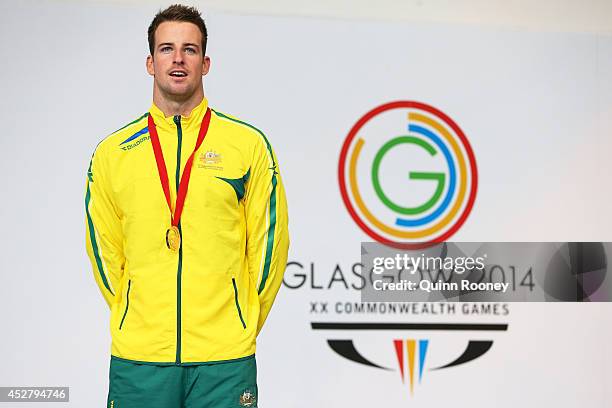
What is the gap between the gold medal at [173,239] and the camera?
2.11 metres

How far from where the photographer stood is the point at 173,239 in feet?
6.91

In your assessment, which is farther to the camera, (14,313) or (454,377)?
(454,377)

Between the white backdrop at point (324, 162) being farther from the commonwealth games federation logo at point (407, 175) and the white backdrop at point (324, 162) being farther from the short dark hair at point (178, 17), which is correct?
the short dark hair at point (178, 17)

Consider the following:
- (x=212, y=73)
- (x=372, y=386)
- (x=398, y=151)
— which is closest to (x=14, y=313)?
(x=212, y=73)

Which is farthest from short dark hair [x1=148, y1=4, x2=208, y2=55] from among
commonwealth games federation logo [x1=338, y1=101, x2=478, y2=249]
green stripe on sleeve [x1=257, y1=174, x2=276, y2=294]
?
commonwealth games federation logo [x1=338, y1=101, x2=478, y2=249]

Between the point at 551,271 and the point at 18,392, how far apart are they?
2.63m

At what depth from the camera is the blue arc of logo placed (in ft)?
13.2

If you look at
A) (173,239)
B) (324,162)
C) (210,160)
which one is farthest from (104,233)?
(324,162)

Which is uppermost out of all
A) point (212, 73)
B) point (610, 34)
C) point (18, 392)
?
point (610, 34)

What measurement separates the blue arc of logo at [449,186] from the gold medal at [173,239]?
205 centimetres

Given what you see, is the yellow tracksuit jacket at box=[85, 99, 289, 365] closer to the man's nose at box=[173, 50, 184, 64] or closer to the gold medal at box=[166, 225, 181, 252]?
the gold medal at box=[166, 225, 181, 252]

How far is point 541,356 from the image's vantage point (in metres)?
4.05

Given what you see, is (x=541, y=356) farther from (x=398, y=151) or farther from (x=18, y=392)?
(x=18, y=392)

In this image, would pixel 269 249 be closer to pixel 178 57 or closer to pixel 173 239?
pixel 173 239
